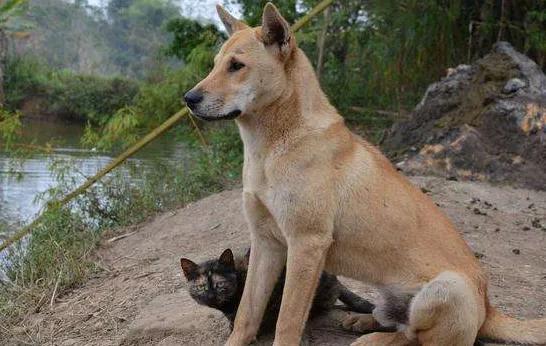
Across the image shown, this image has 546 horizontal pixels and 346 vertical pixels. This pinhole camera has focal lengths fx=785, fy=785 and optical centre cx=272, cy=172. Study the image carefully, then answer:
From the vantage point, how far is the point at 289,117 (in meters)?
4.50

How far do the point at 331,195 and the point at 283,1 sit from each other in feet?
33.8

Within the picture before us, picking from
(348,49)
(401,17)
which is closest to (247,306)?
(401,17)

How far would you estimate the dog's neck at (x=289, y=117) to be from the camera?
4.48 metres

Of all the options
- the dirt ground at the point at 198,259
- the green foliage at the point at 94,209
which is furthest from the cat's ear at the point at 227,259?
the green foliage at the point at 94,209

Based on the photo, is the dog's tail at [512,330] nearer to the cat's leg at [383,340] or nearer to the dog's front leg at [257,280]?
the cat's leg at [383,340]

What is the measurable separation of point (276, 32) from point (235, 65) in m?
0.30

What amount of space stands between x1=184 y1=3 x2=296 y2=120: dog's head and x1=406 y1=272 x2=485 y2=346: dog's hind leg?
1.38m

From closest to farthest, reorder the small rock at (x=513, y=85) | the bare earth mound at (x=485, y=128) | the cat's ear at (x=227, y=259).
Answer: the cat's ear at (x=227, y=259) < the bare earth mound at (x=485, y=128) < the small rock at (x=513, y=85)

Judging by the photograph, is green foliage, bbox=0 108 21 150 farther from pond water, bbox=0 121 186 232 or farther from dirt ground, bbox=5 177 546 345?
dirt ground, bbox=5 177 546 345

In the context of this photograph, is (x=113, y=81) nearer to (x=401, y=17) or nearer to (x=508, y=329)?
(x=401, y=17)

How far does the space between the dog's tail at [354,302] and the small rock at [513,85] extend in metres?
6.05

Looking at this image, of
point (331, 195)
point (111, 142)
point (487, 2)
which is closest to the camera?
point (331, 195)

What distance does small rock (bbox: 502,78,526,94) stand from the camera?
10438mm

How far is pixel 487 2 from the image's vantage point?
12477 mm
